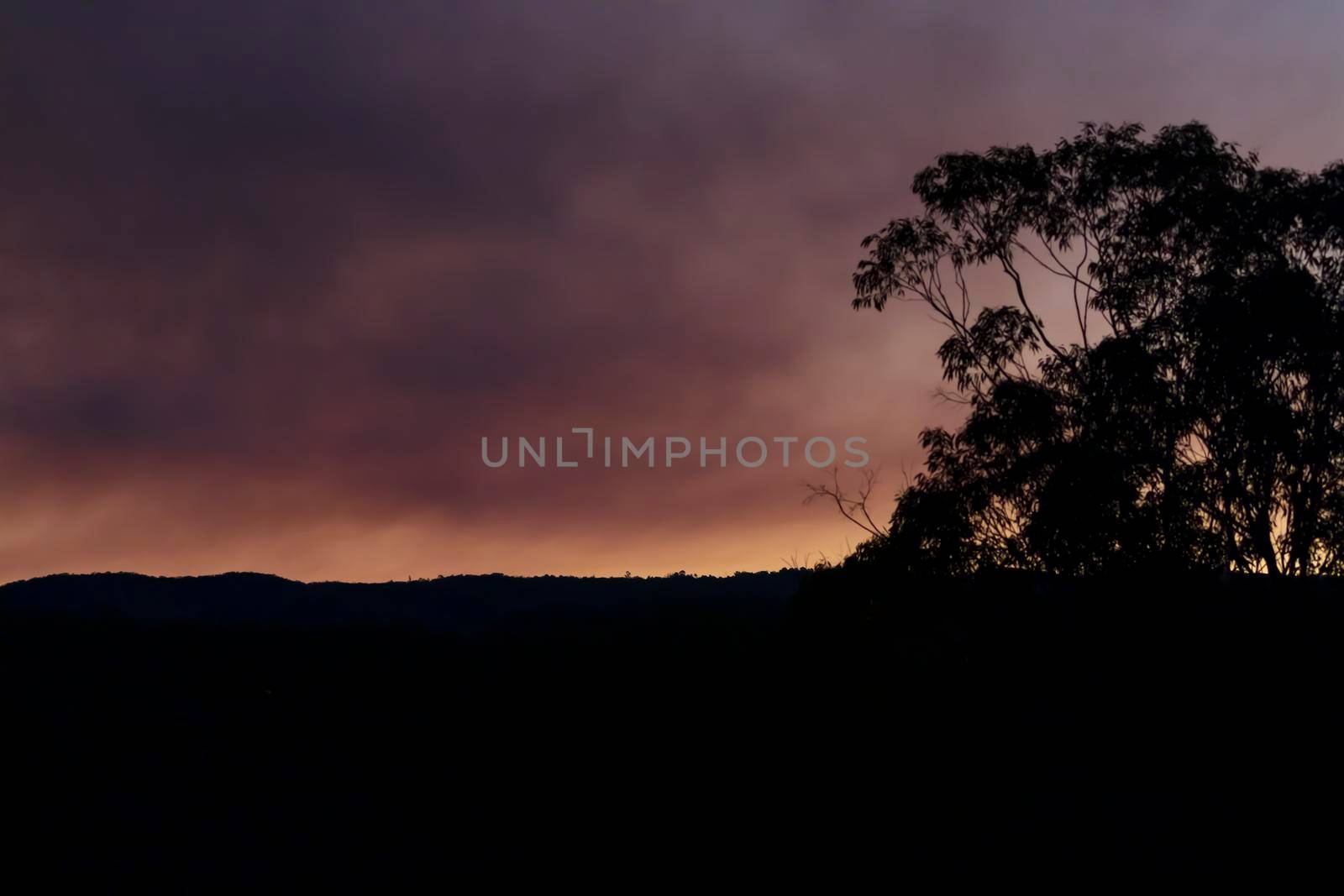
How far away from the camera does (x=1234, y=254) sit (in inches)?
898

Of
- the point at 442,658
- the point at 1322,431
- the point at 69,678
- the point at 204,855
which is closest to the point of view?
the point at 204,855

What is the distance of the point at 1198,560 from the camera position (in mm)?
21828

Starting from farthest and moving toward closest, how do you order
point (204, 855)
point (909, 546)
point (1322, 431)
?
point (909, 546), point (1322, 431), point (204, 855)

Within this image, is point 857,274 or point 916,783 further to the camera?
point 857,274

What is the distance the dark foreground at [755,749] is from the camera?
16922 millimetres

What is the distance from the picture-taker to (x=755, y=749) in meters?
20.6

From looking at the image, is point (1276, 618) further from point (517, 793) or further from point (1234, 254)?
point (517, 793)

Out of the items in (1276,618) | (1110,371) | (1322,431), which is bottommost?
(1276,618)

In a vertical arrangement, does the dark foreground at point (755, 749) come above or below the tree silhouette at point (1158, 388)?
below

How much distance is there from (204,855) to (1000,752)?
13.3 m

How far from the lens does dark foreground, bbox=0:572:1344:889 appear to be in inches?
666

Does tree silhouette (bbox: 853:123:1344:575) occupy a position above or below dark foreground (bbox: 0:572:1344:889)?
above

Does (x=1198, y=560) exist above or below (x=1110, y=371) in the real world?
below

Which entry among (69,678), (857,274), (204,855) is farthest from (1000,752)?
(69,678)
